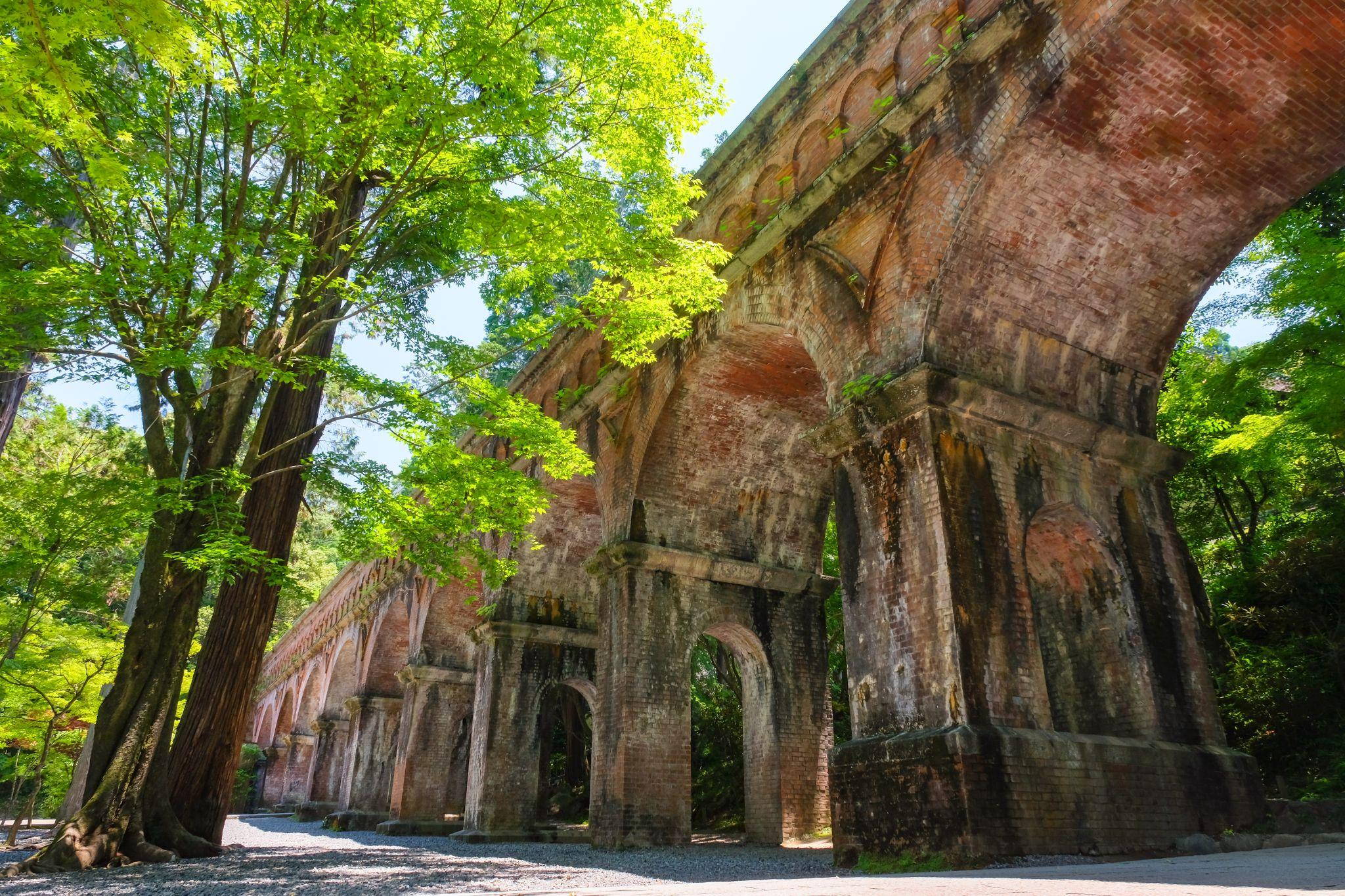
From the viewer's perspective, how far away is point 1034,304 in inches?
332

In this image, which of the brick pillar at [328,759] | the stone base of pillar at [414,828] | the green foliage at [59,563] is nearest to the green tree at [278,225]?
the green foliage at [59,563]

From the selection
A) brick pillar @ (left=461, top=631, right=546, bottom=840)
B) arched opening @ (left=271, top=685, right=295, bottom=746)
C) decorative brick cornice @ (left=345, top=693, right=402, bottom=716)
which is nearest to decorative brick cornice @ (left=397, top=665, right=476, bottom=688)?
brick pillar @ (left=461, top=631, right=546, bottom=840)

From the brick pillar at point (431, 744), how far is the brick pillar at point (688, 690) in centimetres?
677

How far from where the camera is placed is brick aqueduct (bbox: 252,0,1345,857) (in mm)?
6797

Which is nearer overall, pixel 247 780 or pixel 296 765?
pixel 296 765

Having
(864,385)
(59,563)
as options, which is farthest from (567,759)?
(864,385)

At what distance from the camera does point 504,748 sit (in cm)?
1442

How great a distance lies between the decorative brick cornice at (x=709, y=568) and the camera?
39.3ft

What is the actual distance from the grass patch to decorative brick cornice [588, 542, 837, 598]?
581 centimetres

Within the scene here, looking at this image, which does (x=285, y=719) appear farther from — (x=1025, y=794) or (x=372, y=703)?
(x=1025, y=794)

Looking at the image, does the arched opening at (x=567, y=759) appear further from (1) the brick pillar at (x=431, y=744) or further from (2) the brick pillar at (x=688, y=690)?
(2) the brick pillar at (x=688, y=690)

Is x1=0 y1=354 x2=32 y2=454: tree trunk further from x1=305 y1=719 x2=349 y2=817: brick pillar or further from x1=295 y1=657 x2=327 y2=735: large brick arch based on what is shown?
x1=295 y1=657 x2=327 y2=735: large brick arch

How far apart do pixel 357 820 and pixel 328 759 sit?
7.73 meters

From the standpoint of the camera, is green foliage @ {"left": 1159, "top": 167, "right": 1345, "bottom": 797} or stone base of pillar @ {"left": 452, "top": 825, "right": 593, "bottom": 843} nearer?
green foliage @ {"left": 1159, "top": 167, "right": 1345, "bottom": 797}
